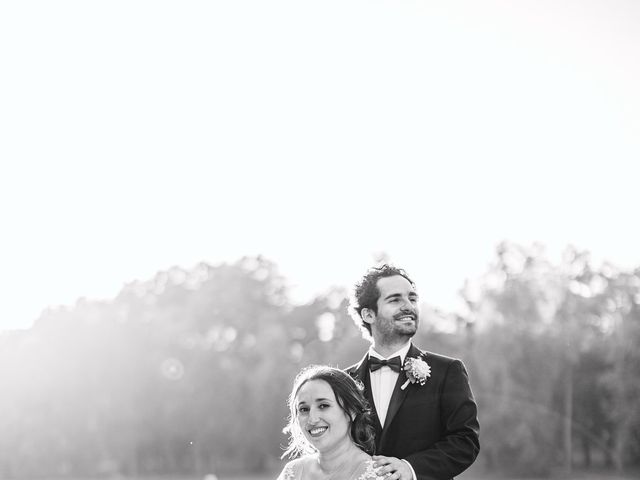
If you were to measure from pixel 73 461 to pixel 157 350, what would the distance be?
8.36 metres

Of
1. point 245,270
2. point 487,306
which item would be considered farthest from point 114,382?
point 487,306

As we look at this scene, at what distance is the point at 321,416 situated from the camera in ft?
16.5

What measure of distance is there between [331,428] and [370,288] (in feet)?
4.00

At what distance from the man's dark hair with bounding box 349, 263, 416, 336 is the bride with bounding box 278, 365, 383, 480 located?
0.75 metres

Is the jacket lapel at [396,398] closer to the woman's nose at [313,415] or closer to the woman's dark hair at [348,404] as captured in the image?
the woman's dark hair at [348,404]

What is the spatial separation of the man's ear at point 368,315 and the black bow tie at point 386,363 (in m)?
0.28

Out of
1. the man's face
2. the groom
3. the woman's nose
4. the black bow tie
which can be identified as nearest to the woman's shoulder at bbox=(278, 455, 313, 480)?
the woman's nose

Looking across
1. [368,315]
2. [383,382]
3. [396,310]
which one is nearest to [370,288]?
[368,315]

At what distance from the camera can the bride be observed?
504 centimetres

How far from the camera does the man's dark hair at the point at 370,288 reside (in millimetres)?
5902

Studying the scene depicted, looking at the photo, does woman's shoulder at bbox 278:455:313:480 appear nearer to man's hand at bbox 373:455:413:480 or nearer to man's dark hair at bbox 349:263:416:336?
man's hand at bbox 373:455:413:480

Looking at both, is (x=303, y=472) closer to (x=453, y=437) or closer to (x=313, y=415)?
(x=313, y=415)

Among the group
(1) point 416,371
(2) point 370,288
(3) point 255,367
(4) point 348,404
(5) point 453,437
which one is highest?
(2) point 370,288

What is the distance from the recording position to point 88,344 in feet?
178
